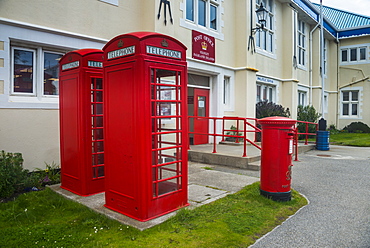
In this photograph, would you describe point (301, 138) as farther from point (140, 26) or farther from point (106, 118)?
point (106, 118)

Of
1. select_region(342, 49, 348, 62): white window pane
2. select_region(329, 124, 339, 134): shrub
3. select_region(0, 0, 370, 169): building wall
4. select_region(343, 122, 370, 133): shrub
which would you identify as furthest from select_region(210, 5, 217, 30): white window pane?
select_region(342, 49, 348, 62): white window pane

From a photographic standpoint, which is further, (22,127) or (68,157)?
(22,127)

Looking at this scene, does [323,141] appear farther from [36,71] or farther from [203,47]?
[36,71]

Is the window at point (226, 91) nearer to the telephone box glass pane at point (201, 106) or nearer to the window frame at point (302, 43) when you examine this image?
the telephone box glass pane at point (201, 106)

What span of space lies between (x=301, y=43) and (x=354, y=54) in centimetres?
746

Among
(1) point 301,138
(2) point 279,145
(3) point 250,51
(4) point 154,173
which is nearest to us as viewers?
(4) point 154,173

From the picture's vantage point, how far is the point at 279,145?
553 cm

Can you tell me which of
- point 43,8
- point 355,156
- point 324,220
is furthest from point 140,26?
point 355,156

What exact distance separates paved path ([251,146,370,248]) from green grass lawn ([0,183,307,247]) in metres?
0.25

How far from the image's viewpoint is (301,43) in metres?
20.8

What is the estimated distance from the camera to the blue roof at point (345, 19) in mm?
25609

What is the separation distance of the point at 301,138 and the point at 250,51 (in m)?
6.70

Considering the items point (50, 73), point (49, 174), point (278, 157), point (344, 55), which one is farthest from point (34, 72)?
point (344, 55)

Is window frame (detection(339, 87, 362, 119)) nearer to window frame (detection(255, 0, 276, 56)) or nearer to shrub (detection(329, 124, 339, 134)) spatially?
shrub (detection(329, 124, 339, 134))
